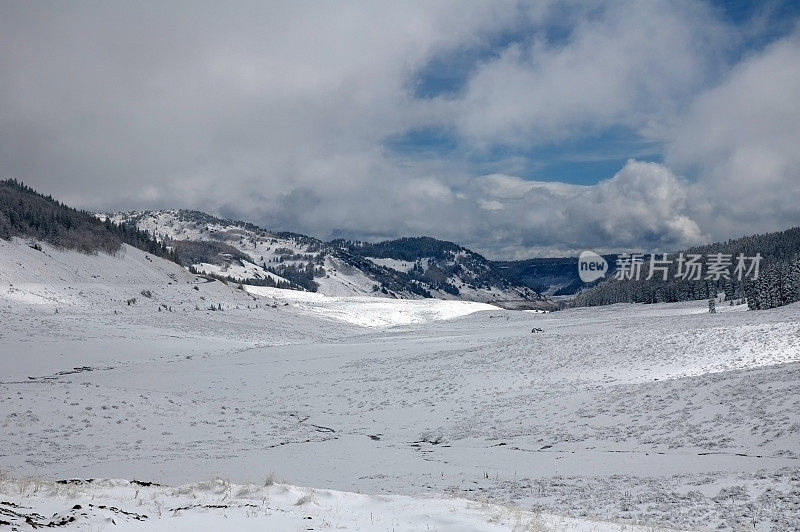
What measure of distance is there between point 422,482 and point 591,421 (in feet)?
28.3

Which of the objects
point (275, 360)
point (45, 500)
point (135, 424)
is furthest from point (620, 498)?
point (275, 360)

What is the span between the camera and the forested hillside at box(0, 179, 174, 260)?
8525 cm

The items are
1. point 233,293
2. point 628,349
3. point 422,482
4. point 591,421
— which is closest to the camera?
point 422,482

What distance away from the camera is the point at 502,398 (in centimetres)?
2609

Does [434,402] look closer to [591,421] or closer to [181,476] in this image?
[591,421]

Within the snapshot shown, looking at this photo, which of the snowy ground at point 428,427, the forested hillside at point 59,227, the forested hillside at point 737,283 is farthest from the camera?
the forested hillside at point 59,227

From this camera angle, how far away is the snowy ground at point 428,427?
386 inches

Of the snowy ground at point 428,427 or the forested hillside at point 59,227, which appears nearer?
the snowy ground at point 428,427

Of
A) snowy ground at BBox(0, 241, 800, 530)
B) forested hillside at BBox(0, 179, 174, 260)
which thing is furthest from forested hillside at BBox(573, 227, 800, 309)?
forested hillside at BBox(0, 179, 174, 260)

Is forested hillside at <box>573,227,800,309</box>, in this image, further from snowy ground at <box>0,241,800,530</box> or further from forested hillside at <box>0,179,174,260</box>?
forested hillside at <box>0,179,174,260</box>

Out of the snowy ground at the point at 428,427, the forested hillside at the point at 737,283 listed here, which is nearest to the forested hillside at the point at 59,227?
the snowy ground at the point at 428,427

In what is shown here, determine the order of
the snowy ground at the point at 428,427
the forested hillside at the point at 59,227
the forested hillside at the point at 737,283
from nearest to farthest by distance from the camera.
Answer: the snowy ground at the point at 428,427 < the forested hillside at the point at 737,283 < the forested hillside at the point at 59,227

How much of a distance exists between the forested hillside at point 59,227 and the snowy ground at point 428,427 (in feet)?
155

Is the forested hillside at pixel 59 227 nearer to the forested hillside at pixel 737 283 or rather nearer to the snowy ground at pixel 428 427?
the snowy ground at pixel 428 427
